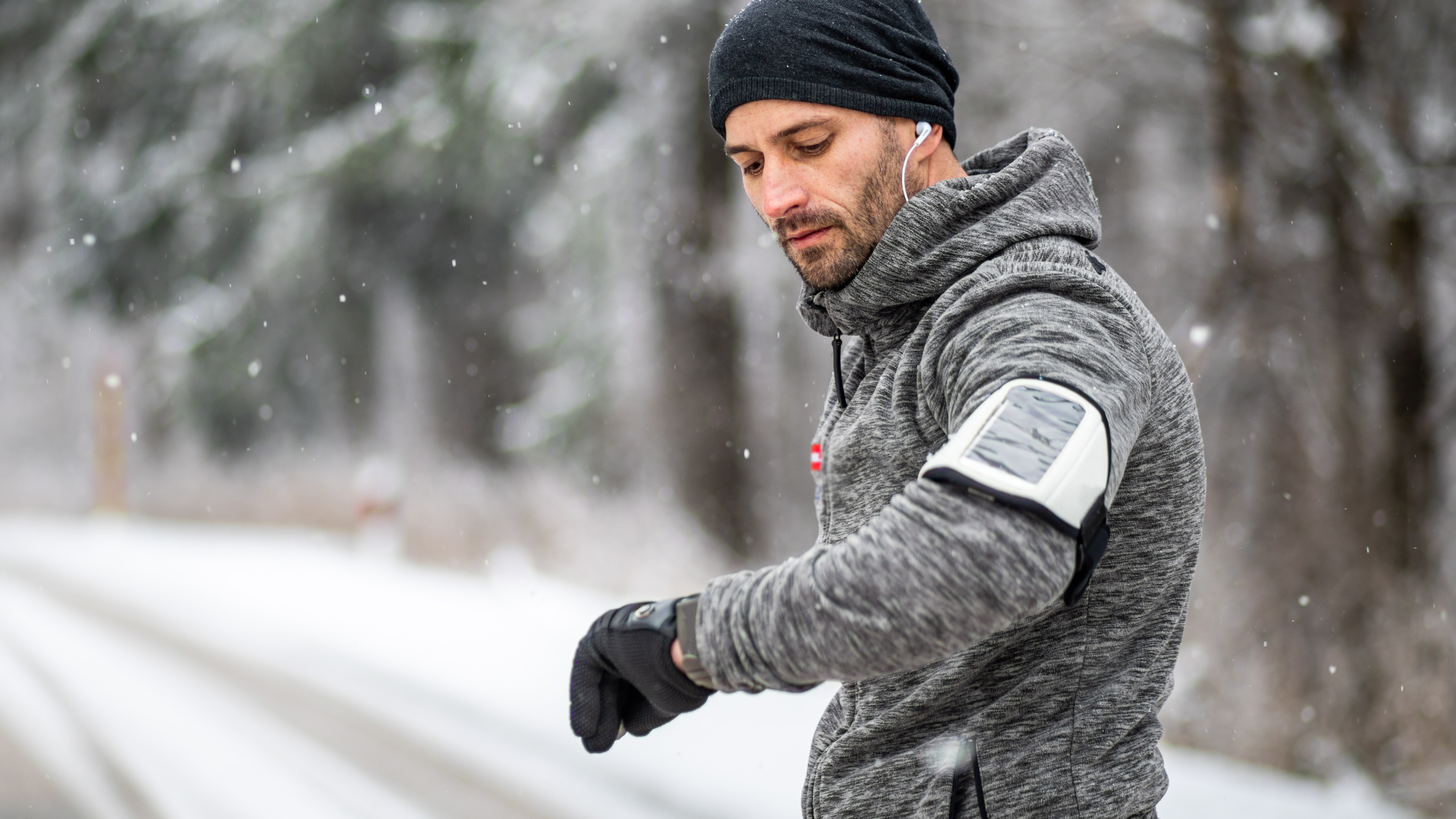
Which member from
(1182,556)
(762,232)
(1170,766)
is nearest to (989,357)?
(1182,556)

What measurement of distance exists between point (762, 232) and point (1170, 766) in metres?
5.67

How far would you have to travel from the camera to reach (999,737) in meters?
1.21

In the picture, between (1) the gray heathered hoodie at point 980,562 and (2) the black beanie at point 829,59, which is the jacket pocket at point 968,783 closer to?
(1) the gray heathered hoodie at point 980,562

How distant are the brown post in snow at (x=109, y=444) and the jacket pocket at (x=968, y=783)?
13.9 m

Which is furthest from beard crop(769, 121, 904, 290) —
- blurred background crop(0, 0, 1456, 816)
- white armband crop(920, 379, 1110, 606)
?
A: blurred background crop(0, 0, 1456, 816)

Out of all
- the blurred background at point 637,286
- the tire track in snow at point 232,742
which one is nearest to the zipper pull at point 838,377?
the tire track in snow at point 232,742

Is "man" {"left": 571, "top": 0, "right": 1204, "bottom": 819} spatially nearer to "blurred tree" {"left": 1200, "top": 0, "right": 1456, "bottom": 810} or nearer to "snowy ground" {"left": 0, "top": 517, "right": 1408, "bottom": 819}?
"snowy ground" {"left": 0, "top": 517, "right": 1408, "bottom": 819}

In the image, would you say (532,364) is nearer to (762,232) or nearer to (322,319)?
(322,319)

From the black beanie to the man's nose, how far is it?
9cm

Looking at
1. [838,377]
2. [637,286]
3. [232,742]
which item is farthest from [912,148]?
[637,286]

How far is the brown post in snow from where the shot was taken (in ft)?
43.4

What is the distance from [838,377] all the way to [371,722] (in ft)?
12.9

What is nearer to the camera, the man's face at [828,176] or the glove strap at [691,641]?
the glove strap at [691,641]

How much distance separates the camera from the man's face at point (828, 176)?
138 cm
